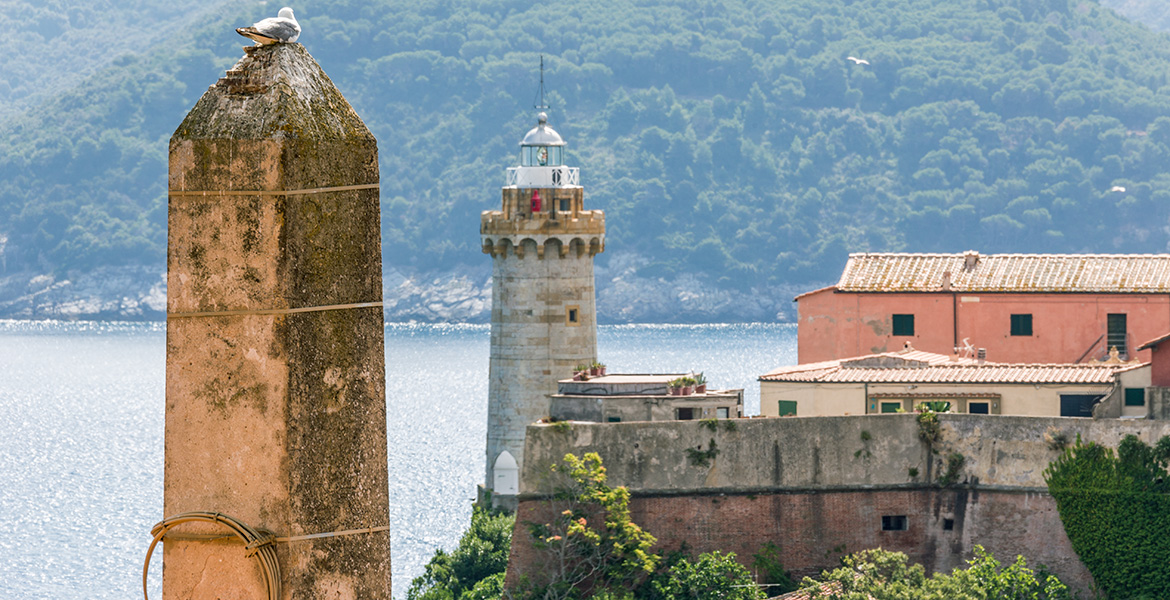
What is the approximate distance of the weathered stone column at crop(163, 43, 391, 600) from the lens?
6.01 m

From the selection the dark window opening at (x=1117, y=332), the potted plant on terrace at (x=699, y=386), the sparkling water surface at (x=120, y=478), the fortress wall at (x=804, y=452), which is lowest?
the sparkling water surface at (x=120, y=478)

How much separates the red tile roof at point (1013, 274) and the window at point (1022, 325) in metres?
0.63

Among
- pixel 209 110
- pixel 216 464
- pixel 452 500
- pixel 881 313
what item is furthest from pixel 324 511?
pixel 452 500

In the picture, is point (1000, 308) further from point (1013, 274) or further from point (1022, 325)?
point (1013, 274)

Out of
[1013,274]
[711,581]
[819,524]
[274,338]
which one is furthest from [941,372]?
[274,338]

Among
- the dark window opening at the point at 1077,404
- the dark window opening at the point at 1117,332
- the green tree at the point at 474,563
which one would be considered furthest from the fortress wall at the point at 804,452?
the dark window opening at the point at 1117,332

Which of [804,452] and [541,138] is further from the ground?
[541,138]

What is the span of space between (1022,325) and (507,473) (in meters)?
15.1

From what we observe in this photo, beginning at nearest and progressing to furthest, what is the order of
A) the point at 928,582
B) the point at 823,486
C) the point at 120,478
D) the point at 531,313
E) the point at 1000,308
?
the point at 928,582 < the point at 823,486 < the point at 1000,308 < the point at 531,313 < the point at 120,478

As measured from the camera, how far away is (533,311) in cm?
5188

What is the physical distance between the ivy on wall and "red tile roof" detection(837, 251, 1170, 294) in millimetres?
10108

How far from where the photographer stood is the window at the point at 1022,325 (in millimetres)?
44250

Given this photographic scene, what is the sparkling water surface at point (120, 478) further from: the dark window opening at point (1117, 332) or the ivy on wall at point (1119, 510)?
the ivy on wall at point (1119, 510)

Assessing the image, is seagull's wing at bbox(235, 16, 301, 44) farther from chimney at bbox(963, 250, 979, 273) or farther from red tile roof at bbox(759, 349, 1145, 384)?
chimney at bbox(963, 250, 979, 273)
